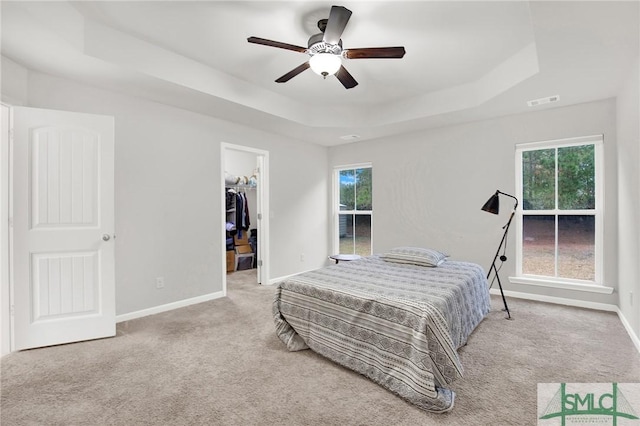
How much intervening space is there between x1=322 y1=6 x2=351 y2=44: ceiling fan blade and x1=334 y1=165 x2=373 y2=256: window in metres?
3.35

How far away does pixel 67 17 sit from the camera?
2299 millimetres

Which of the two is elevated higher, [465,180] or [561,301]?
[465,180]

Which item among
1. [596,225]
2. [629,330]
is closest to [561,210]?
[596,225]

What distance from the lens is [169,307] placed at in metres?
3.60

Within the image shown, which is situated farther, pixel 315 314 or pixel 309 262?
pixel 309 262

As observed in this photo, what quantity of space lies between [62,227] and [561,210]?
5329 mm

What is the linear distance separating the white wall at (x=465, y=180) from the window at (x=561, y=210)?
0.11 meters

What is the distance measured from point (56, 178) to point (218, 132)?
6.25 feet

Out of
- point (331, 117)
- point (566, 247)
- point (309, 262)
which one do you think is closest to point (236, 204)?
point (309, 262)

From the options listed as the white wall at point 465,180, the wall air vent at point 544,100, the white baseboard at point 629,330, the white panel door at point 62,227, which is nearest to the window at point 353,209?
the white wall at point 465,180

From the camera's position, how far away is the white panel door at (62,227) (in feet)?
8.34

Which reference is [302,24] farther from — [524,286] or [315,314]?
[524,286]

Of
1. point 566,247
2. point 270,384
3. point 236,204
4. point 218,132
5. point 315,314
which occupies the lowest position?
point 270,384

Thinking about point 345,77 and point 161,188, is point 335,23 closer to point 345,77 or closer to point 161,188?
point 345,77
